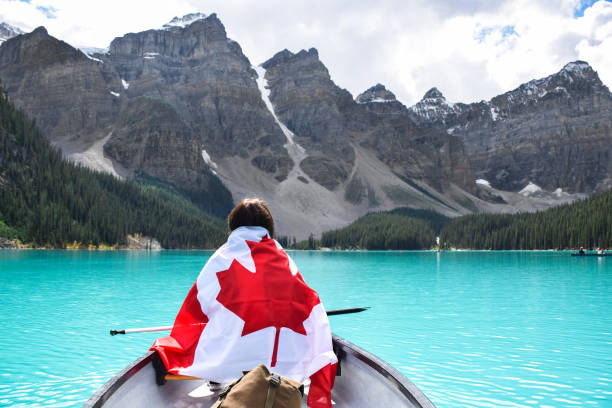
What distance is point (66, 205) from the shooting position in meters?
118

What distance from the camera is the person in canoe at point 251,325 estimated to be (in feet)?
16.0

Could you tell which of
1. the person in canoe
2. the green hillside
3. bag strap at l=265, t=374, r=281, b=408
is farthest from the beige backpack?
the green hillside

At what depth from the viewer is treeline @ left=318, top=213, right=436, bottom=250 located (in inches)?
6732

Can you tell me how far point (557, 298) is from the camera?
27.9 m

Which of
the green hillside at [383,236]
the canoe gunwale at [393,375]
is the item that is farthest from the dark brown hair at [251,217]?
the green hillside at [383,236]

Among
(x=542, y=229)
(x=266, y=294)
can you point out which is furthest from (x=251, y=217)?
(x=542, y=229)

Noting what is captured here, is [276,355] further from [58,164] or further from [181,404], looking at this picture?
[58,164]

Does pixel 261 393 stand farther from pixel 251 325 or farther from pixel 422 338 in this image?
pixel 422 338

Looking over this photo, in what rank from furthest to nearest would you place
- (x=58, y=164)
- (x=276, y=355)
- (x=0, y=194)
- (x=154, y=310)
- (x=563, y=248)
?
1. (x=58, y=164)
2. (x=563, y=248)
3. (x=0, y=194)
4. (x=154, y=310)
5. (x=276, y=355)

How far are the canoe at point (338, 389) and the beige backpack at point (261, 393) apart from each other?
1336 millimetres

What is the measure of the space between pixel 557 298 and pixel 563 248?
344 ft

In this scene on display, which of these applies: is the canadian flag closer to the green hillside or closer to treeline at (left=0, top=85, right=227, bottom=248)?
treeline at (left=0, top=85, right=227, bottom=248)

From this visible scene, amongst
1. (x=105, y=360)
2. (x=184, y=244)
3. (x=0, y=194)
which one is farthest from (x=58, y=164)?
(x=105, y=360)

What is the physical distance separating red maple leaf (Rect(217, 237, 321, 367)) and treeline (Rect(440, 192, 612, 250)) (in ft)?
385
